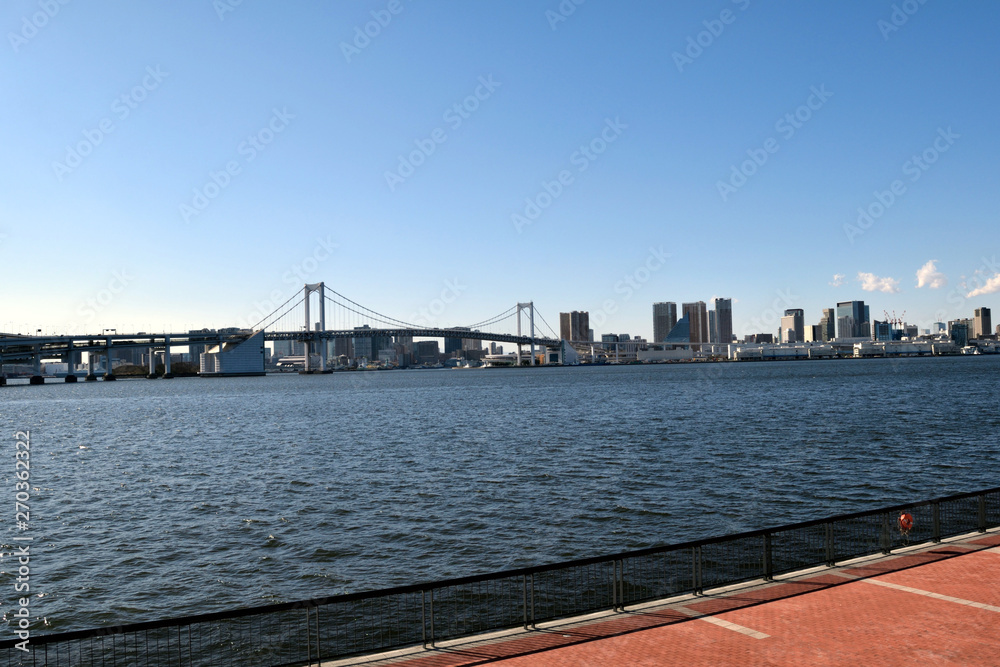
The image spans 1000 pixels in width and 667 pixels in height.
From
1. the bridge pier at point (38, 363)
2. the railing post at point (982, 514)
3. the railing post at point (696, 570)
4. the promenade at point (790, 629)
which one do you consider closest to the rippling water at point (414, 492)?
the railing post at point (696, 570)

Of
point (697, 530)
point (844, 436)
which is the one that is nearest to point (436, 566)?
point (697, 530)

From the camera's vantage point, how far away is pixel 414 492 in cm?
2580

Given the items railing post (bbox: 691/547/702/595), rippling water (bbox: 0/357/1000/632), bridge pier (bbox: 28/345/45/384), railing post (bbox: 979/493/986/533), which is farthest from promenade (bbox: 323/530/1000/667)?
bridge pier (bbox: 28/345/45/384)

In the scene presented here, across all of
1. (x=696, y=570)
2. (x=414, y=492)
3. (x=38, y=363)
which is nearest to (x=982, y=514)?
(x=696, y=570)

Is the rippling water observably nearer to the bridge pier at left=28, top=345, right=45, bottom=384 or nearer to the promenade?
the promenade

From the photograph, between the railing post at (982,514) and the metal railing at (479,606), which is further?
the railing post at (982,514)

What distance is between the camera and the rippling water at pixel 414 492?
16.5 metres

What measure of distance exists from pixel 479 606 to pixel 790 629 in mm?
6794

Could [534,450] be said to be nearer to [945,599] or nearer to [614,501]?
[614,501]

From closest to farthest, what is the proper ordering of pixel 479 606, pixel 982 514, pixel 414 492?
1. pixel 982 514
2. pixel 479 606
3. pixel 414 492

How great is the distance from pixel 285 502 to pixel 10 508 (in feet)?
30.4

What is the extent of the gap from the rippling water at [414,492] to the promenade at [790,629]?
7.28 metres

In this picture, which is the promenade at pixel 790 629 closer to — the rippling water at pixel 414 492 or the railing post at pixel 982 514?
the railing post at pixel 982 514

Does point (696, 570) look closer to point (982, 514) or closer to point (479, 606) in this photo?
point (479, 606)
